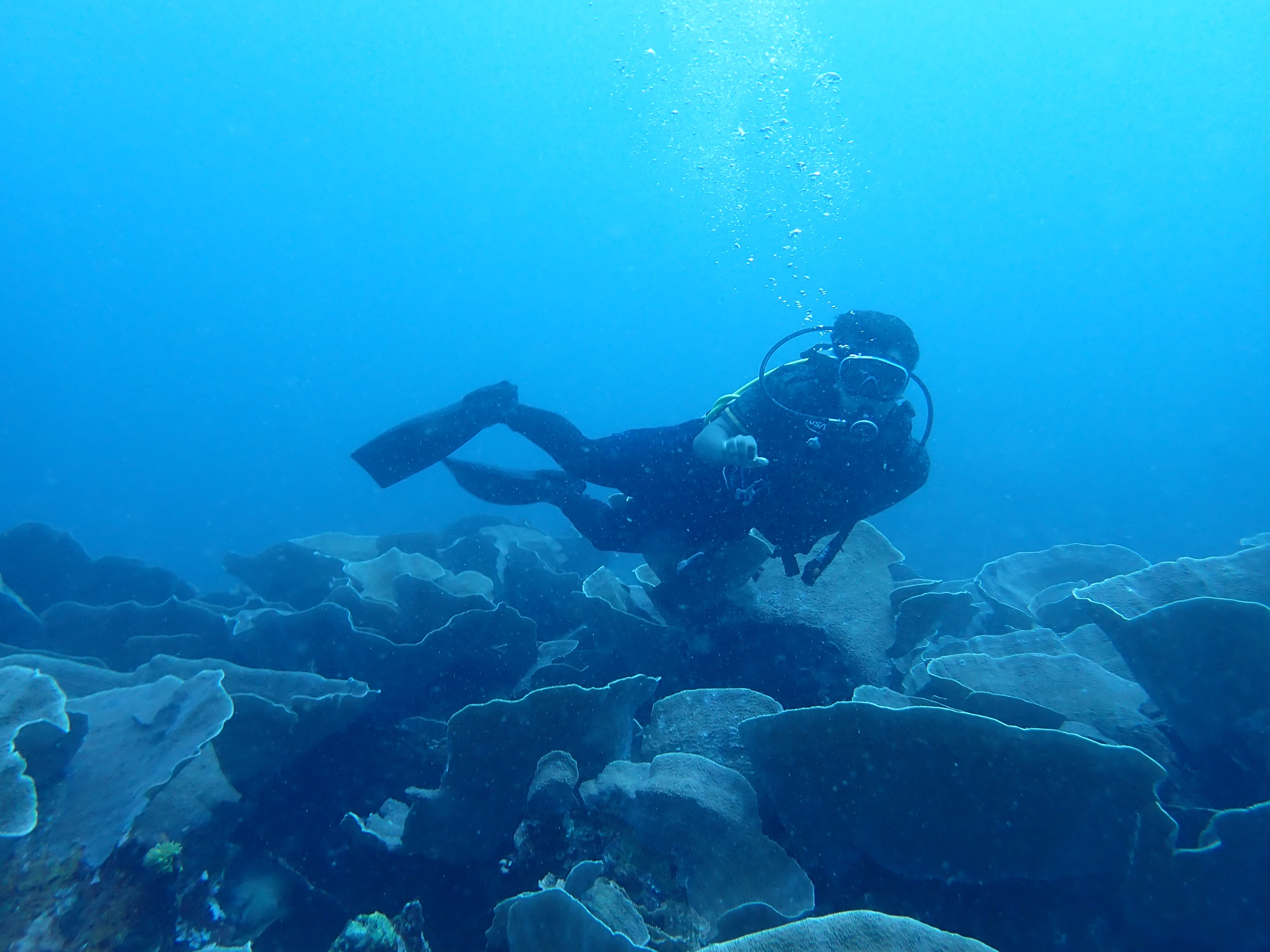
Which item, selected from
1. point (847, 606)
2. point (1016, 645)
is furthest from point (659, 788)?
point (847, 606)

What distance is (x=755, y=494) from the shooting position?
13.3ft

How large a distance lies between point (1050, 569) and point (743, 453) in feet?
9.84

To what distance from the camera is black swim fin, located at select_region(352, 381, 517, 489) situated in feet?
17.2

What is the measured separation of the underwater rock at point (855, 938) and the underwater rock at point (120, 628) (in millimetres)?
4215

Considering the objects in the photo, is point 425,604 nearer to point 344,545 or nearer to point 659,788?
point 659,788

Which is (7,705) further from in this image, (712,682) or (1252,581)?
(1252,581)

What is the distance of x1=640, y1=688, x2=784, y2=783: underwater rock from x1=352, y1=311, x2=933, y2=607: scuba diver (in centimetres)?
135

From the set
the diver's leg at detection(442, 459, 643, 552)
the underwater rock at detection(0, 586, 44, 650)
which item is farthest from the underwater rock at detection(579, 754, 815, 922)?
the underwater rock at detection(0, 586, 44, 650)

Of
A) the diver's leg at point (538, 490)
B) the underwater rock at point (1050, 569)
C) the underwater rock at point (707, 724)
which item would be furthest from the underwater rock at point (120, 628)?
the underwater rock at point (1050, 569)

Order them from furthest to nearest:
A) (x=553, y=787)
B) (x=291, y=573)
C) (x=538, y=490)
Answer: (x=538, y=490) < (x=291, y=573) < (x=553, y=787)

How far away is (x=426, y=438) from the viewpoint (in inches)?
211

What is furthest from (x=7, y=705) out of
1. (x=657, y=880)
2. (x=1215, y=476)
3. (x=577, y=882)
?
(x=1215, y=476)

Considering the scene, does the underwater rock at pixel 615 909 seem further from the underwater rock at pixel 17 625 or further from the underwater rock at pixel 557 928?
the underwater rock at pixel 17 625

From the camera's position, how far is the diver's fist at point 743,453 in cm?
374
